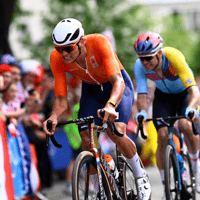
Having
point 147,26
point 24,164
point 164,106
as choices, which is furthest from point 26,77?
point 147,26

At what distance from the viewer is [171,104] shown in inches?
215

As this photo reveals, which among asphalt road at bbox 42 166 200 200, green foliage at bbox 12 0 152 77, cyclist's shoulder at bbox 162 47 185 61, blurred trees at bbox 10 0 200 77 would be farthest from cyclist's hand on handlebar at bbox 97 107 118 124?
green foliage at bbox 12 0 152 77

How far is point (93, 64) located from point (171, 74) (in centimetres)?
154

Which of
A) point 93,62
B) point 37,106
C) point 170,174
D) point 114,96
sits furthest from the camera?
point 37,106

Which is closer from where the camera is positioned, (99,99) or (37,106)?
(99,99)

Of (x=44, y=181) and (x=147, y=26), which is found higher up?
(x=147, y=26)

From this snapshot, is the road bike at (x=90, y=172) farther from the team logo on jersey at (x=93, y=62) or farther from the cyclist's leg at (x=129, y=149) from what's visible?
the team logo on jersey at (x=93, y=62)

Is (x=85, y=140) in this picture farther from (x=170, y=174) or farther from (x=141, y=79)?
(x=141, y=79)

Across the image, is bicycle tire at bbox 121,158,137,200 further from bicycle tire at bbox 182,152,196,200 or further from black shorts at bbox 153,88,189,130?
bicycle tire at bbox 182,152,196,200

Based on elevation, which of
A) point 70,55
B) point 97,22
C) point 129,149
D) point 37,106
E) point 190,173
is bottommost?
point 190,173

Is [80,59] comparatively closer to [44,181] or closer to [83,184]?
[83,184]

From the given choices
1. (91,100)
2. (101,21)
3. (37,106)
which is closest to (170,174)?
(91,100)

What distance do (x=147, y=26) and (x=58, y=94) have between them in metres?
27.4

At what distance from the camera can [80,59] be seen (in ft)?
13.2
